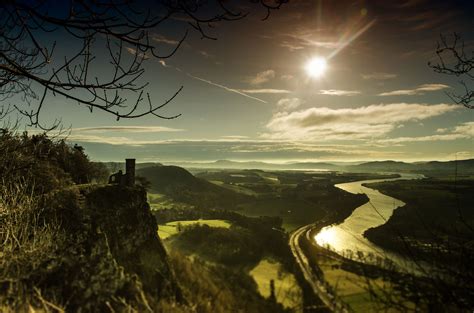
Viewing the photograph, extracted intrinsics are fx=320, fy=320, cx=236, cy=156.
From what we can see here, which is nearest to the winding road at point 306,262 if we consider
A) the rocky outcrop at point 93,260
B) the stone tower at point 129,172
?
the rocky outcrop at point 93,260

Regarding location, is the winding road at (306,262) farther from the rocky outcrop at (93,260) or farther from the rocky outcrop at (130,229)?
the rocky outcrop at (93,260)

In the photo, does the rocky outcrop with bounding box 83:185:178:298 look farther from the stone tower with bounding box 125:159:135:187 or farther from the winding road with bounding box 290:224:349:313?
the winding road with bounding box 290:224:349:313

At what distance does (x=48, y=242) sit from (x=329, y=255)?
69555 millimetres

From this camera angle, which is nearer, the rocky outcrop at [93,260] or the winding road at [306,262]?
the rocky outcrop at [93,260]

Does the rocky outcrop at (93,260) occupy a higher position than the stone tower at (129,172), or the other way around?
the stone tower at (129,172)

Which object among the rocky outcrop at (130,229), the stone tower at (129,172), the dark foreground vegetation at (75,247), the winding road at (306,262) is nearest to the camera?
the dark foreground vegetation at (75,247)

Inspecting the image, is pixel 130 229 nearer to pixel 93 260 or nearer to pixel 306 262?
pixel 93 260

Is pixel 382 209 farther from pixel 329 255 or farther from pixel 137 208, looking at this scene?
pixel 137 208

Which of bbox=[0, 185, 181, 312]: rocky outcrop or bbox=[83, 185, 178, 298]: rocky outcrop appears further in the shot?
bbox=[83, 185, 178, 298]: rocky outcrop

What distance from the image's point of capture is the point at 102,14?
3.14m

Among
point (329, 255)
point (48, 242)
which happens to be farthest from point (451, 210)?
point (48, 242)

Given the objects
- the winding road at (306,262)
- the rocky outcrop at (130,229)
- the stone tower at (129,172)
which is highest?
the stone tower at (129,172)

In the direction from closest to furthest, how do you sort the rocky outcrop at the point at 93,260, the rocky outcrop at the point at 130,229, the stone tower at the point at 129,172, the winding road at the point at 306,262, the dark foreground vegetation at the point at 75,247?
the dark foreground vegetation at the point at 75,247
the rocky outcrop at the point at 93,260
the rocky outcrop at the point at 130,229
the stone tower at the point at 129,172
the winding road at the point at 306,262

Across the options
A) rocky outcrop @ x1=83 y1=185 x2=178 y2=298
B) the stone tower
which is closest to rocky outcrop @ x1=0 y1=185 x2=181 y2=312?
rocky outcrop @ x1=83 y1=185 x2=178 y2=298
